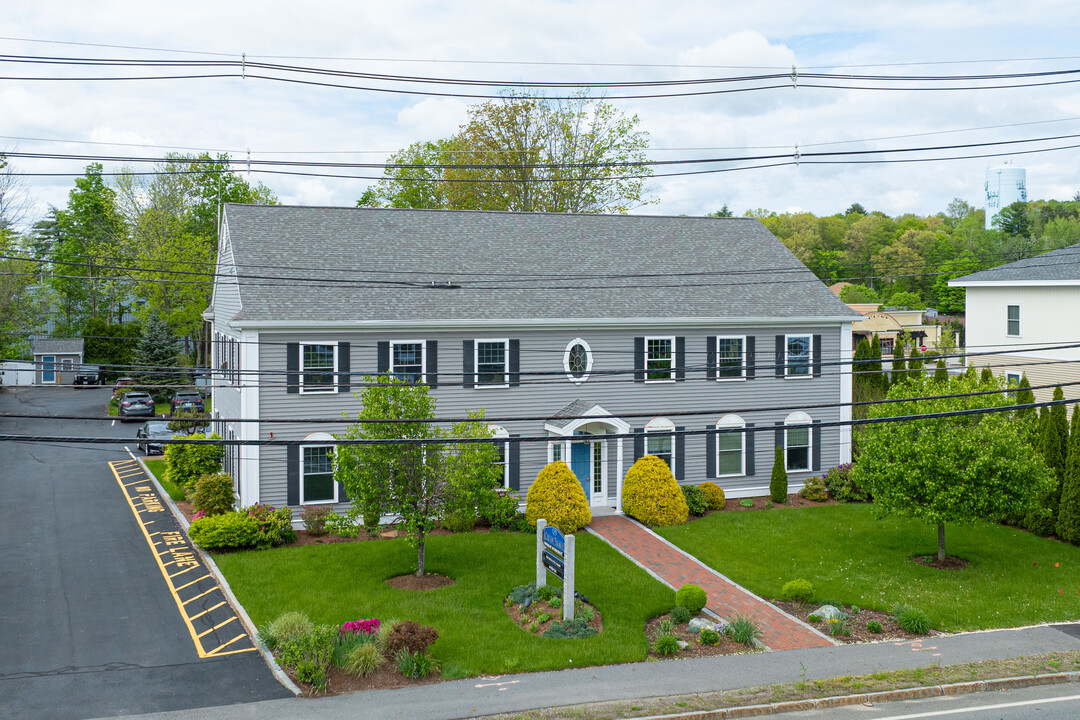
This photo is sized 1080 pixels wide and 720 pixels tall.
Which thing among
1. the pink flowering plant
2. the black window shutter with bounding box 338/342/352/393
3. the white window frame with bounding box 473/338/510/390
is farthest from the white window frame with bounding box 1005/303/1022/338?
the pink flowering plant

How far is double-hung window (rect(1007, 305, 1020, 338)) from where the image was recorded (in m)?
34.8

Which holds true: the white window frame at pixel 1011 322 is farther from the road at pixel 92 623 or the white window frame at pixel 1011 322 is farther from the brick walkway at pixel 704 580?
the road at pixel 92 623

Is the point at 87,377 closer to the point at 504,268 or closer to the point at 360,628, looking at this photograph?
the point at 504,268

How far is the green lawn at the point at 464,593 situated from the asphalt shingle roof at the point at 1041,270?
2210 centimetres

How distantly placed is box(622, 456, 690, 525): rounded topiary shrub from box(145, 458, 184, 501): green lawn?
586 inches

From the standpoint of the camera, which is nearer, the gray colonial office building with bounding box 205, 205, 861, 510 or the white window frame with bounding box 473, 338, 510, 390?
the gray colonial office building with bounding box 205, 205, 861, 510

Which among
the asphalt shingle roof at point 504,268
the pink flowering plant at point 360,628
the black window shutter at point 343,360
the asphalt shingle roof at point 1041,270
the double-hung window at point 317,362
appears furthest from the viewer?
the asphalt shingle roof at point 1041,270

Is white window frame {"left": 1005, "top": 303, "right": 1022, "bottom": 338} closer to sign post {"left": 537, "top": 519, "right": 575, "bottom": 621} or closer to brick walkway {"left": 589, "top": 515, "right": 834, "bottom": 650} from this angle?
brick walkway {"left": 589, "top": 515, "right": 834, "bottom": 650}

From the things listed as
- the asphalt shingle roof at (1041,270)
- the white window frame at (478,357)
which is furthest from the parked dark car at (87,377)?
the asphalt shingle roof at (1041,270)

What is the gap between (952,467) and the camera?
19.5m

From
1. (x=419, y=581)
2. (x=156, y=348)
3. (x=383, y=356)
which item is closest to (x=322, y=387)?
(x=383, y=356)

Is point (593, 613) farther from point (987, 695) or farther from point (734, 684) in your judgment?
point (987, 695)

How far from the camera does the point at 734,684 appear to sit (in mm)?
14539

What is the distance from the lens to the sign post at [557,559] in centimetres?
1698
